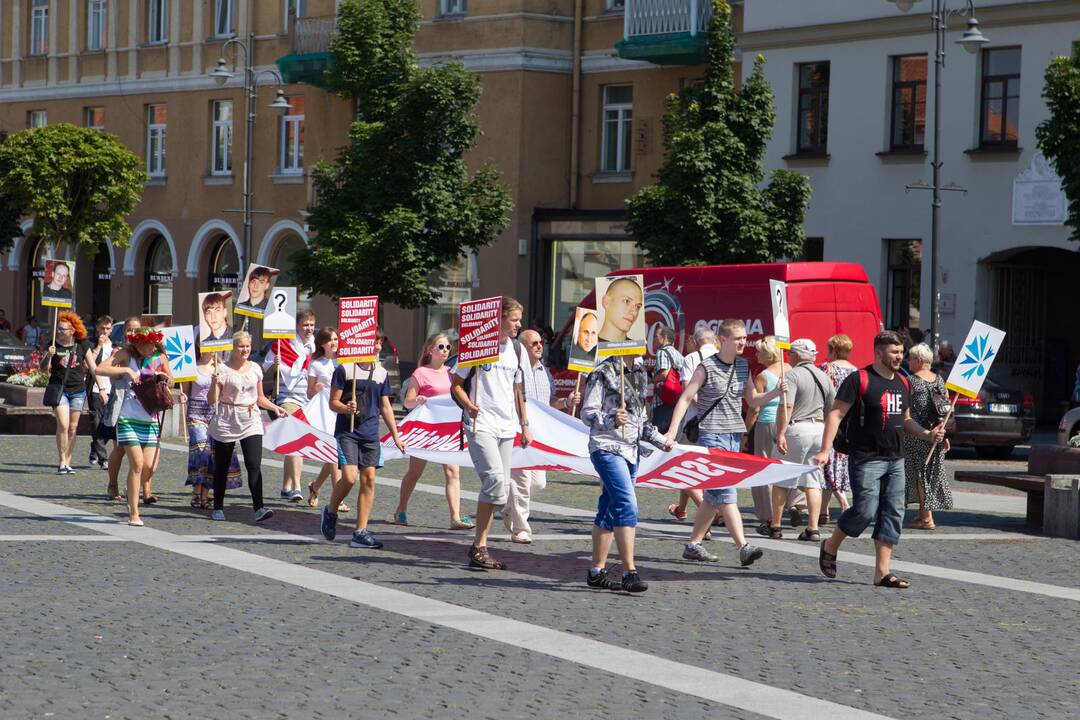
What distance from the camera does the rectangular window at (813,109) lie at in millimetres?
34281

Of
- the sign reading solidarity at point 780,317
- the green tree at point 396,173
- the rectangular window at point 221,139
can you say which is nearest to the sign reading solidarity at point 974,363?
the sign reading solidarity at point 780,317

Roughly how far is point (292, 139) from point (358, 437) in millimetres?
32057

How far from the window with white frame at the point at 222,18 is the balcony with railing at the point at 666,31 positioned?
46.7ft

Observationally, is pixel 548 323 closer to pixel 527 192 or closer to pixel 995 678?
pixel 527 192

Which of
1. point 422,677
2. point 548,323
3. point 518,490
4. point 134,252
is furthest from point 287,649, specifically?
point 134,252

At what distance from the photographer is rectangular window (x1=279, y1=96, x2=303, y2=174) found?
4462 centimetres

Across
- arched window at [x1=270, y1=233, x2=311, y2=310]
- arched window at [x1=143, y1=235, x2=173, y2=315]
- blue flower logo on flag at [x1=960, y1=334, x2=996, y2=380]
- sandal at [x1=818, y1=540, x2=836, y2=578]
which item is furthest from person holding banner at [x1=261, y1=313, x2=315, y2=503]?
arched window at [x1=143, y1=235, x2=173, y2=315]

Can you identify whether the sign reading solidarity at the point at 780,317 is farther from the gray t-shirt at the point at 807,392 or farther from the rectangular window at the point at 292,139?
the rectangular window at the point at 292,139

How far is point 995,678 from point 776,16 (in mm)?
27063

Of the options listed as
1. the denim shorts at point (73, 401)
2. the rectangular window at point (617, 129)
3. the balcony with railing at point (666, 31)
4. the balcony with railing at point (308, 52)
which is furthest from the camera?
the balcony with railing at point (308, 52)

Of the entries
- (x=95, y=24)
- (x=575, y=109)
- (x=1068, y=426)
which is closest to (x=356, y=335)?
(x=1068, y=426)

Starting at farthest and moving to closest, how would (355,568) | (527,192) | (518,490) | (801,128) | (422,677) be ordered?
1. (527,192)
2. (801,128)
3. (518,490)
4. (355,568)
5. (422,677)

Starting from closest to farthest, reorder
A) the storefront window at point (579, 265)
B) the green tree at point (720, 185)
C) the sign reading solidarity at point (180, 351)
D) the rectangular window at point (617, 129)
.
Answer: the sign reading solidarity at point (180, 351) → the green tree at point (720, 185) → the storefront window at point (579, 265) → the rectangular window at point (617, 129)

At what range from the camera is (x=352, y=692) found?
26.9 ft
